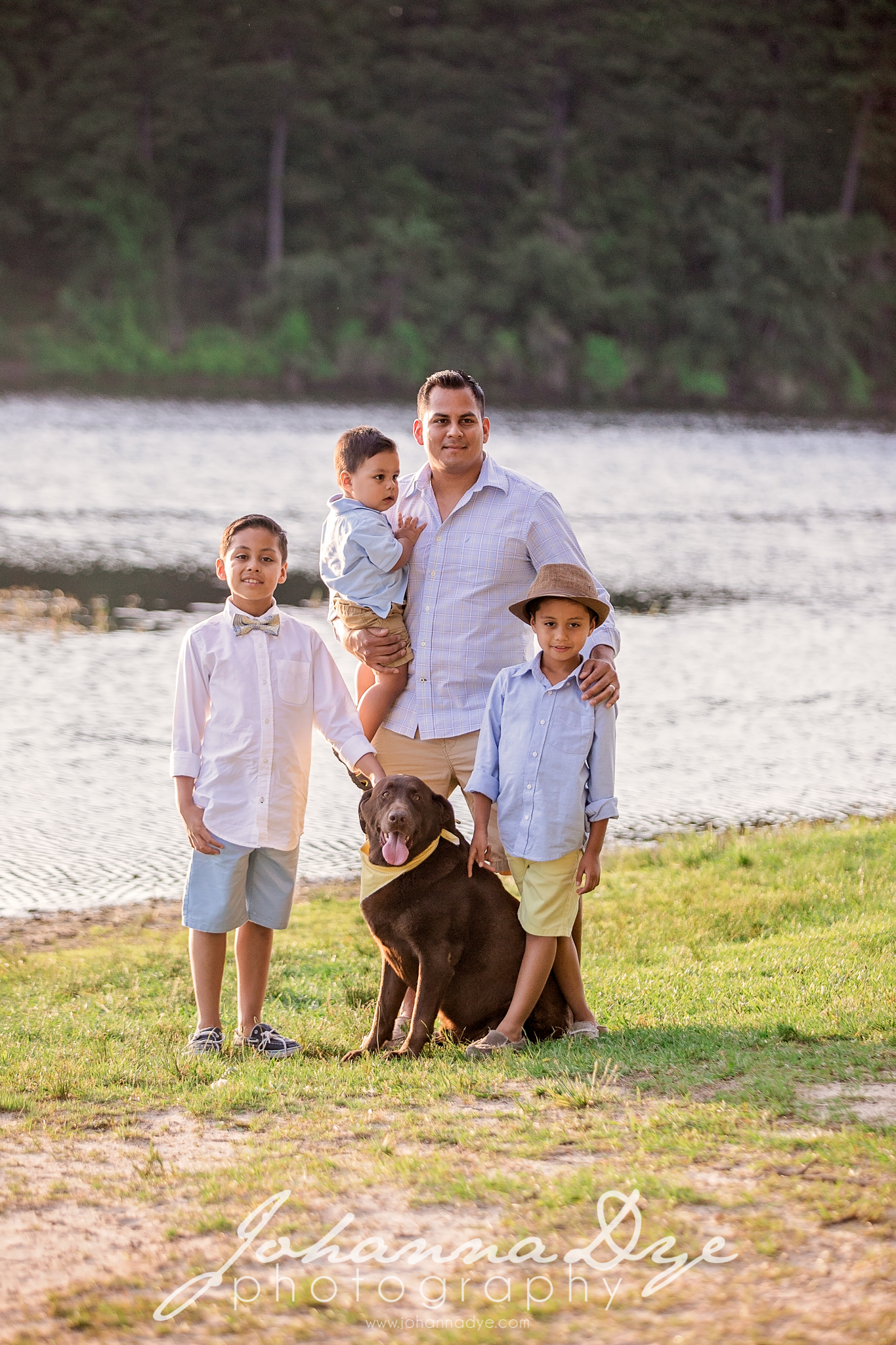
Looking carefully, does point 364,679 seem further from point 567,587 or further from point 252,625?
point 567,587

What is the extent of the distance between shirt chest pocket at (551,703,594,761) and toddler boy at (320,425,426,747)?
60 cm

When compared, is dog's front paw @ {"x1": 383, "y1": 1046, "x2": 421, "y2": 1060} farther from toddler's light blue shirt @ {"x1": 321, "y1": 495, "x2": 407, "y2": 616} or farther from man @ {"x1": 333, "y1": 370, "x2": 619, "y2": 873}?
toddler's light blue shirt @ {"x1": 321, "y1": 495, "x2": 407, "y2": 616}

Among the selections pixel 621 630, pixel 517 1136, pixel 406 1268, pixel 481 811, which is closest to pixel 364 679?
pixel 481 811

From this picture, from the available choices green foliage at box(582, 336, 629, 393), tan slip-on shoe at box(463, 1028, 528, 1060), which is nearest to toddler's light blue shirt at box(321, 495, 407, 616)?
tan slip-on shoe at box(463, 1028, 528, 1060)

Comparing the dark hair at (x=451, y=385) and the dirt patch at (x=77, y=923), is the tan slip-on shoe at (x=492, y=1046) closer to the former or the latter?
the dark hair at (x=451, y=385)

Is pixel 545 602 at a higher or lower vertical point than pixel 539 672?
higher

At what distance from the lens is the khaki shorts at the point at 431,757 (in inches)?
193

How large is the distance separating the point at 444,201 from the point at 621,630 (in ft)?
176

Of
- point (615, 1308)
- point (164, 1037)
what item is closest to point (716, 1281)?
point (615, 1308)

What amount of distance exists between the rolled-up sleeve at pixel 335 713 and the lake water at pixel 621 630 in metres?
3.20

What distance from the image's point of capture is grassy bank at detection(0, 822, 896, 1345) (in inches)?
116

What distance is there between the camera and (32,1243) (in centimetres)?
328

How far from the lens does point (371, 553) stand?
477 centimetres

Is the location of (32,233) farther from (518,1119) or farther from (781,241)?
(518,1119)
